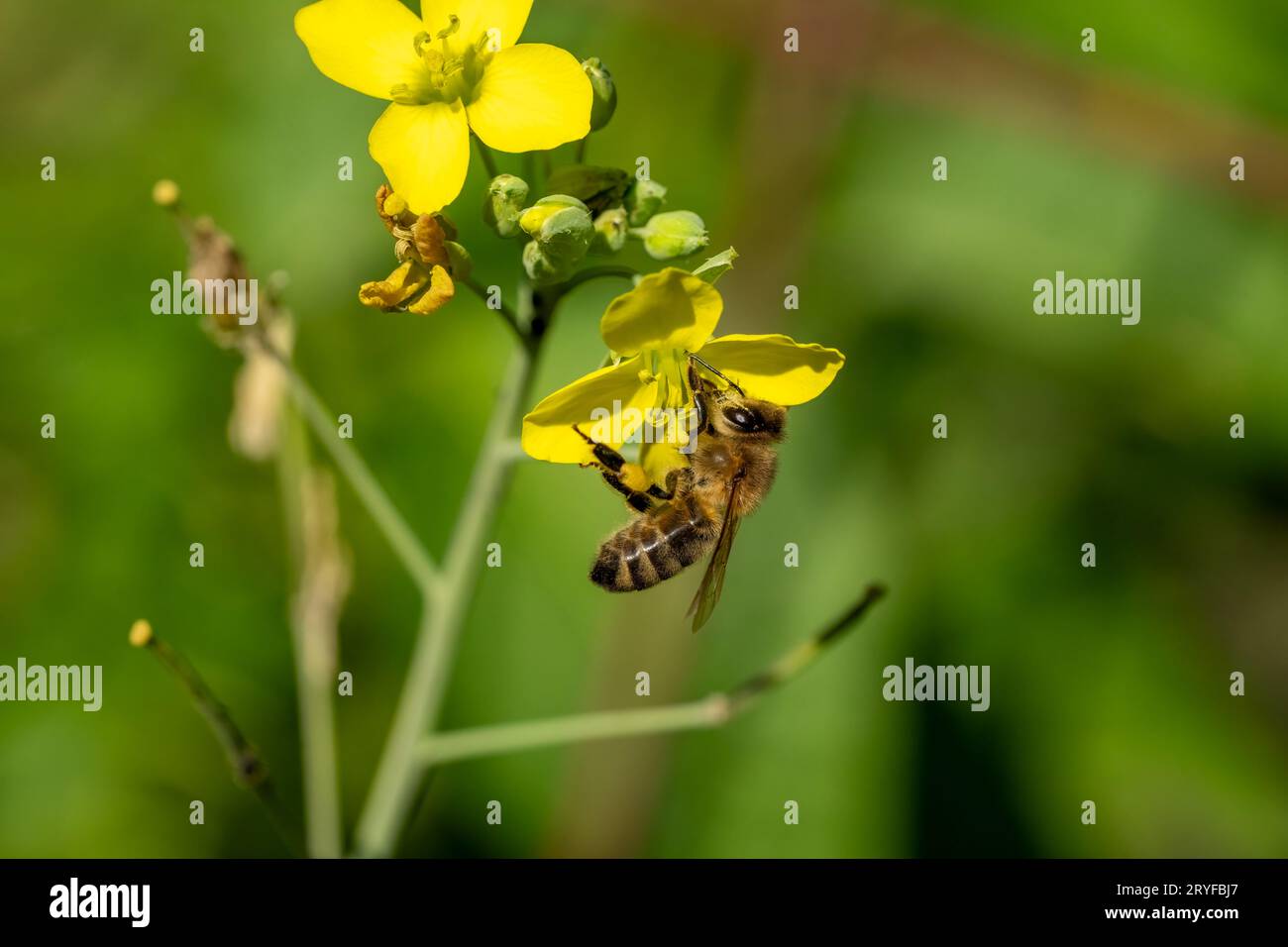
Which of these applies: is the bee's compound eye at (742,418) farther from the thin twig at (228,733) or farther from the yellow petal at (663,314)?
the thin twig at (228,733)

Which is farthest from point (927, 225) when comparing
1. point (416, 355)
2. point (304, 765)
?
point (304, 765)

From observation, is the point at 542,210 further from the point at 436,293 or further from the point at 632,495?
the point at 632,495

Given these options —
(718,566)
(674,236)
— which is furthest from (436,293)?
(718,566)

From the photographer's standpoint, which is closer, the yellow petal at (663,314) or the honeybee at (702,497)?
the yellow petal at (663,314)

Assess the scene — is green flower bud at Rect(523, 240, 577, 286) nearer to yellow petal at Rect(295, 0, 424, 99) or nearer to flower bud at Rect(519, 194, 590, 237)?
flower bud at Rect(519, 194, 590, 237)

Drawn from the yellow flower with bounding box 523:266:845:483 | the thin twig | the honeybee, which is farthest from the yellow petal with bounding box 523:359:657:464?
the thin twig

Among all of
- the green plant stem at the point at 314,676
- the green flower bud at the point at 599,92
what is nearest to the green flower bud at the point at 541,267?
the green flower bud at the point at 599,92
